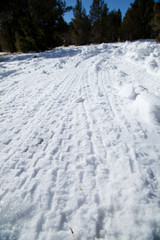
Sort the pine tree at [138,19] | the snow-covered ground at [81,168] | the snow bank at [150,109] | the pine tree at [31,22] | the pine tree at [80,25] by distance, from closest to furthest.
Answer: the snow-covered ground at [81,168] → the snow bank at [150,109] → the pine tree at [31,22] → the pine tree at [138,19] → the pine tree at [80,25]

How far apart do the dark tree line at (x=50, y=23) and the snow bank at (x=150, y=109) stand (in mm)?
18458

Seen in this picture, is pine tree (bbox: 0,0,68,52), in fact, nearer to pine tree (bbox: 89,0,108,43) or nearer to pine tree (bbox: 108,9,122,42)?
pine tree (bbox: 89,0,108,43)

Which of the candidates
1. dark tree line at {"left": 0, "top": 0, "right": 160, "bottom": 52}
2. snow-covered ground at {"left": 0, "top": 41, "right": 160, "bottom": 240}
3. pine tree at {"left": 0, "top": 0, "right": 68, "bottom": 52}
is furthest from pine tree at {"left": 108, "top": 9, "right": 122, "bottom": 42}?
snow-covered ground at {"left": 0, "top": 41, "right": 160, "bottom": 240}

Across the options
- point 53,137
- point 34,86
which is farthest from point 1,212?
point 34,86

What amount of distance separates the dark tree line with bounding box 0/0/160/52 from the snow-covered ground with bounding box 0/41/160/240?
57.7 feet

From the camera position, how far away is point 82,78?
19.6ft

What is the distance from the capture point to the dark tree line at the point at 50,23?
1570 centimetres

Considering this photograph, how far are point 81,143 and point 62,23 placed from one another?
875 inches

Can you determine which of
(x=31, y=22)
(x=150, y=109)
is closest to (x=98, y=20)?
(x=31, y=22)

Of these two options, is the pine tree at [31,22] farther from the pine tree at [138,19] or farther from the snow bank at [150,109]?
the snow bank at [150,109]

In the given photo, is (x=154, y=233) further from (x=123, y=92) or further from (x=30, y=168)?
(x=123, y=92)

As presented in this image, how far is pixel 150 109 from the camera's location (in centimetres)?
284

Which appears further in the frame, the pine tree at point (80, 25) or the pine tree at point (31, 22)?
the pine tree at point (80, 25)

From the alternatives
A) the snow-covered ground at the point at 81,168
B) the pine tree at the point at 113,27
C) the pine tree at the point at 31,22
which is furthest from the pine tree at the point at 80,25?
the snow-covered ground at the point at 81,168
